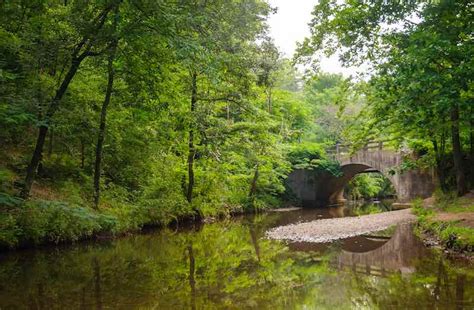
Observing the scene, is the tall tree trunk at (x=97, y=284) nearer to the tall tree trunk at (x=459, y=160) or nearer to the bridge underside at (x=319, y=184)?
the tall tree trunk at (x=459, y=160)

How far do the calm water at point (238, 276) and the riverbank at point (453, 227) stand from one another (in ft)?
1.58

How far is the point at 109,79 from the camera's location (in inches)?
529

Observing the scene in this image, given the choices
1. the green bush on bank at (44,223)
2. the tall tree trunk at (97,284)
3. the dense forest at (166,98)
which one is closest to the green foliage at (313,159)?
the dense forest at (166,98)

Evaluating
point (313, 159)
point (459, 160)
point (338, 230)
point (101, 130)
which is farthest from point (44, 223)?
point (313, 159)

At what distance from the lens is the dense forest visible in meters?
9.36

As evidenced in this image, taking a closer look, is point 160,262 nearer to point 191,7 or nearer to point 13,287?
point 13,287

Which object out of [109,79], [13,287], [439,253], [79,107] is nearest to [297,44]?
[109,79]

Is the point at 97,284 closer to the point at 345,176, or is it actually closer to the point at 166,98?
the point at 166,98

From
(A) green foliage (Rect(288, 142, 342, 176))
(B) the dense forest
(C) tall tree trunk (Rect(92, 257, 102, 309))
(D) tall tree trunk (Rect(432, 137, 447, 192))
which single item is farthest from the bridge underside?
(C) tall tree trunk (Rect(92, 257, 102, 309))

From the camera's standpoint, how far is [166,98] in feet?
47.6

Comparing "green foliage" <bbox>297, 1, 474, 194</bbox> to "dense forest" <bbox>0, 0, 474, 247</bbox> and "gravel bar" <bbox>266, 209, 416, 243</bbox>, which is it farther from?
"gravel bar" <bbox>266, 209, 416, 243</bbox>

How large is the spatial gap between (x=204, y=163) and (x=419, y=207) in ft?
28.0

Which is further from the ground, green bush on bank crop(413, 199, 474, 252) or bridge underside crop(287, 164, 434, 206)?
bridge underside crop(287, 164, 434, 206)

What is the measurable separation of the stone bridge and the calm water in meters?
11.8
